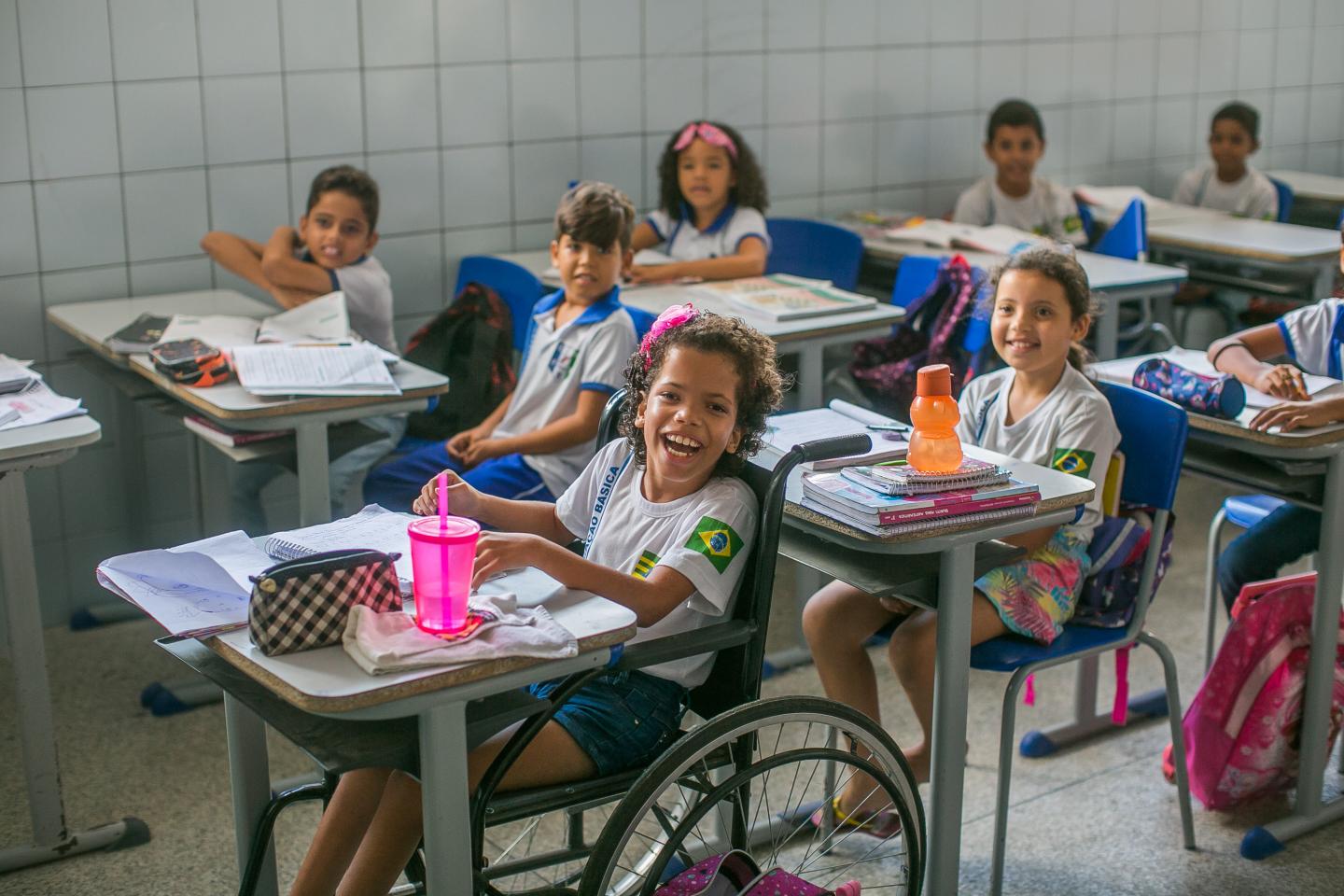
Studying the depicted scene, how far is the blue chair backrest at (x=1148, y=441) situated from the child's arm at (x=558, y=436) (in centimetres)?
101

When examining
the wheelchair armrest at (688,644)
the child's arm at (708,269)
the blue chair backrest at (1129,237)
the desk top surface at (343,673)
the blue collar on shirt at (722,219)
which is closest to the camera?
the desk top surface at (343,673)

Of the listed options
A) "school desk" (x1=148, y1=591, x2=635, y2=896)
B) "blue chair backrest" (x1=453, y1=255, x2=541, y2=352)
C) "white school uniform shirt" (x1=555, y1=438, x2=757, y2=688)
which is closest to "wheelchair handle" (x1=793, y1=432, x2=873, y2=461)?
"white school uniform shirt" (x1=555, y1=438, x2=757, y2=688)

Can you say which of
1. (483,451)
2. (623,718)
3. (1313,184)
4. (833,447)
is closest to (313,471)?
(483,451)

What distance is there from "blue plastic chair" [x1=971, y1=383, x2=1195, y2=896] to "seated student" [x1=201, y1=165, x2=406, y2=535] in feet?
5.27

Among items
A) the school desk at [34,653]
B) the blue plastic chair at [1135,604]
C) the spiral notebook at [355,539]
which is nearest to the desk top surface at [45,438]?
the school desk at [34,653]

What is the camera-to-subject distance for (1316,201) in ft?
18.3

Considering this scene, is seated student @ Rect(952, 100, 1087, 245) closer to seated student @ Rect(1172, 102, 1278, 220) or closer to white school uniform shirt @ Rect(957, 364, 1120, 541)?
seated student @ Rect(1172, 102, 1278, 220)

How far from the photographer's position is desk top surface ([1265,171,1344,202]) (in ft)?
18.2

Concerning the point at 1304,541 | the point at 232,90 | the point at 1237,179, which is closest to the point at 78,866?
the point at 232,90

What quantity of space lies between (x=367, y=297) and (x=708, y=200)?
1053mm

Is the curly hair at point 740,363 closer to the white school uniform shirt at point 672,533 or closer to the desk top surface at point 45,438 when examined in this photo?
the white school uniform shirt at point 672,533

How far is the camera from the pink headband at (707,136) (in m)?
4.09

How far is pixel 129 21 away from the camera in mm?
3543

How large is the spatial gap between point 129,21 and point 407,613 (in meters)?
2.40
